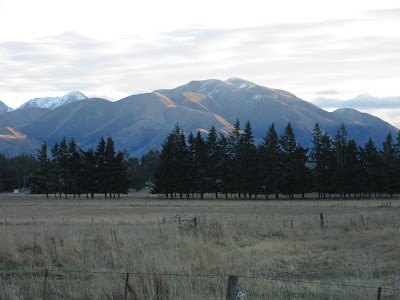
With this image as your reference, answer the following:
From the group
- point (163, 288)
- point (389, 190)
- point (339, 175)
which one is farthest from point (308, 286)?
point (389, 190)

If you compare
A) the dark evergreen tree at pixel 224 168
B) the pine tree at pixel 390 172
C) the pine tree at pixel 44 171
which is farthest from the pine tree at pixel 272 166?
the pine tree at pixel 44 171

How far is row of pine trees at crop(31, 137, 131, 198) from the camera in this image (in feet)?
350

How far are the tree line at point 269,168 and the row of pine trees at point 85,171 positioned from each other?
1093 centimetres

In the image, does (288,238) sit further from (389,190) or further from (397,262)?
(389,190)

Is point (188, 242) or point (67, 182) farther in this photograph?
point (67, 182)

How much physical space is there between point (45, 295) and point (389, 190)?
10007 cm

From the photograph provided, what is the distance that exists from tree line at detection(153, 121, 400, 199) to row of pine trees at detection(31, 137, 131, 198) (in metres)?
10.9

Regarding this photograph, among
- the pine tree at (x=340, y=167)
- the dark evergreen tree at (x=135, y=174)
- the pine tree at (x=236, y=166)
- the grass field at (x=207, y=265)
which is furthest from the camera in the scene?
the dark evergreen tree at (x=135, y=174)

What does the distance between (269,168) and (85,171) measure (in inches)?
1755

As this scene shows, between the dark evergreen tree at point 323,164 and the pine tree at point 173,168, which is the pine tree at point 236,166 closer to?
the pine tree at point 173,168

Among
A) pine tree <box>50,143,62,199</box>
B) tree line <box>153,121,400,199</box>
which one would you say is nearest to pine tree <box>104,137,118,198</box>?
tree line <box>153,121,400,199</box>

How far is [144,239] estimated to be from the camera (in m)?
20.6

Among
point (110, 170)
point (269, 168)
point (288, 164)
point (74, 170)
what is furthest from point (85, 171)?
point (288, 164)

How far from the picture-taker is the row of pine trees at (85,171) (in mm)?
106750
